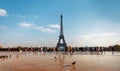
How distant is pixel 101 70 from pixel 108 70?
26.4 inches

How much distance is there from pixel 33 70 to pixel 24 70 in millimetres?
925

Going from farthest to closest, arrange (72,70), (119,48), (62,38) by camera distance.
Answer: (119,48)
(62,38)
(72,70)

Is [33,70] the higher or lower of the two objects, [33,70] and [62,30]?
the lower

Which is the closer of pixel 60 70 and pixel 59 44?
pixel 60 70

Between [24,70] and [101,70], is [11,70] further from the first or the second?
[101,70]

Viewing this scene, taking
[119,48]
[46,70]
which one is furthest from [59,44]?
[46,70]

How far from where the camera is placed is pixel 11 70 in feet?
66.9

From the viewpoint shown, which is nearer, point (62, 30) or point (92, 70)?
point (92, 70)

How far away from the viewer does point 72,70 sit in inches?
782

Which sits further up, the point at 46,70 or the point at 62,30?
the point at 62,30

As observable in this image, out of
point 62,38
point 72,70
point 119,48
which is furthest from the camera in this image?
point 119,48

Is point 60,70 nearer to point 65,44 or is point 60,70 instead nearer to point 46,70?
point 46,70

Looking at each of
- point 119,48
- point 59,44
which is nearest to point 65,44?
point 59,44

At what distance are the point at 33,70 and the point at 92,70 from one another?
5.78m
